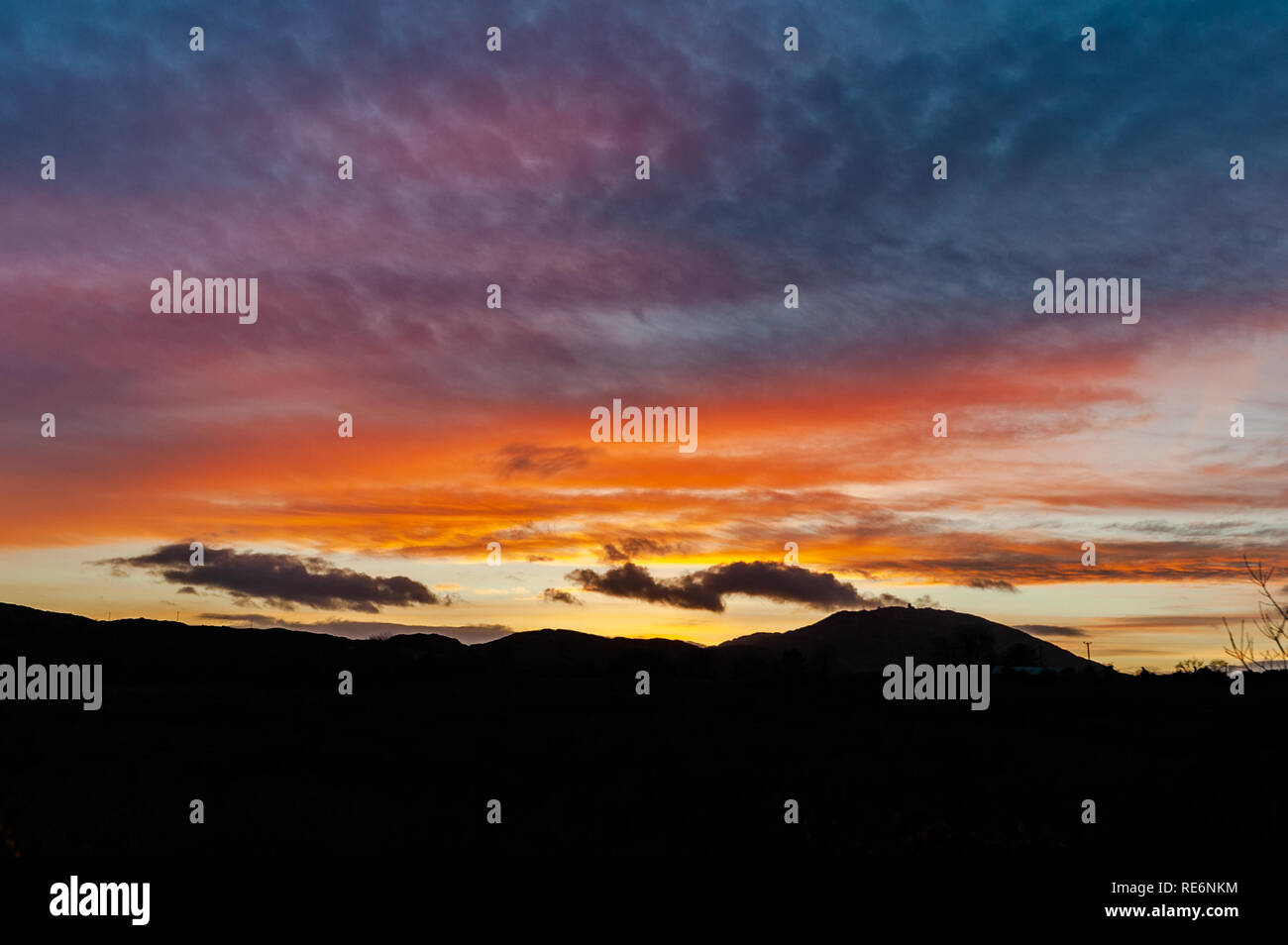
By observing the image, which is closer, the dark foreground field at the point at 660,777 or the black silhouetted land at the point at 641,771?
the dark foreground field at the point at 660,777

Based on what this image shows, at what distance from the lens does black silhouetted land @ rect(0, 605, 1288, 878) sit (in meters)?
24.0

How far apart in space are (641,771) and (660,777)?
2.63m

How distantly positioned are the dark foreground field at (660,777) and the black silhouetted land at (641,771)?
0.59 feet

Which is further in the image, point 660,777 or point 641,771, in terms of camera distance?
point 641,771

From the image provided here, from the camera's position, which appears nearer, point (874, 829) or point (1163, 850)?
point (1163, 850)

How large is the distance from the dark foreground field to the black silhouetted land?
18 centimetres

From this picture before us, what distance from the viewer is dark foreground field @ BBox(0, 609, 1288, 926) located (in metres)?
22.1

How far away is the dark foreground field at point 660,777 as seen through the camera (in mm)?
→ 22062

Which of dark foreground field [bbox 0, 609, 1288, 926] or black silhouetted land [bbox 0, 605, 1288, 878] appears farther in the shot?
black silhouetted land [bbox 0, 605, 1288, 878]

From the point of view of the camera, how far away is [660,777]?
129 feet
